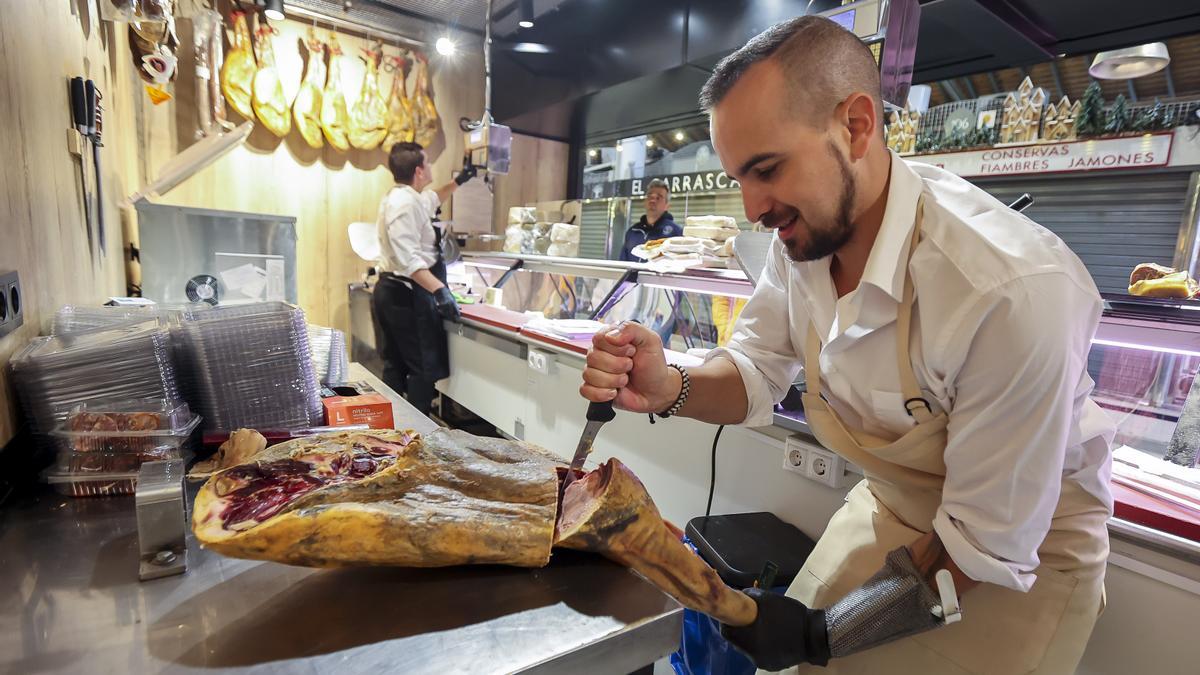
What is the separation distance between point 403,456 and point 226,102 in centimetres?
544

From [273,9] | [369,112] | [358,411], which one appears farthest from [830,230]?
[369,112]

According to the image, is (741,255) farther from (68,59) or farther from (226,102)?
(226,102)

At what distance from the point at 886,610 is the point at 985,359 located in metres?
0.55

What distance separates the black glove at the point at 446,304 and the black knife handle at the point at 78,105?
2.50 m

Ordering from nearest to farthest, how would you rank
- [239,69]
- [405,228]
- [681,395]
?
[681,395], [405,228], [239,69]

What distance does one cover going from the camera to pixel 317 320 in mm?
5672

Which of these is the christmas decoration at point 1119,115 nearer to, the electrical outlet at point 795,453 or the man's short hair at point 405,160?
the electrical outlet at point 795,453

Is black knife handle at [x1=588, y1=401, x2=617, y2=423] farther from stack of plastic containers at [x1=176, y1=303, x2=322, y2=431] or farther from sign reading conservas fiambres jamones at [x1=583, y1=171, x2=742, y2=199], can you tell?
sign reading conservas fiambres jamones at [x1=583, y1=171, x2=742, y2=199]

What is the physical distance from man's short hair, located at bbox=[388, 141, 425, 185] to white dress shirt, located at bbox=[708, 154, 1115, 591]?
3.81 m

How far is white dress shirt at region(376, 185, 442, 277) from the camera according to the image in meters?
4.28

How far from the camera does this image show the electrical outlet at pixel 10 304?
1.10m

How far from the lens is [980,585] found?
48.8 inches

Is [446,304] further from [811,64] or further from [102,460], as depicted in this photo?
[811,64]

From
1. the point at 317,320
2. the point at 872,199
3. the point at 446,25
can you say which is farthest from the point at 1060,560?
the point at 446,25
